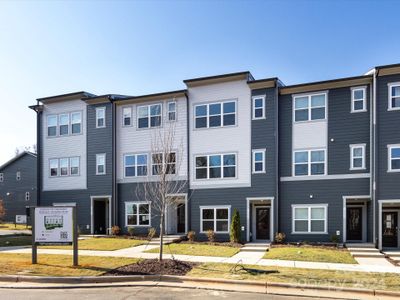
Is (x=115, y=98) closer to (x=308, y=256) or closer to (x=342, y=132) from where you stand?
(x=342, y=132)

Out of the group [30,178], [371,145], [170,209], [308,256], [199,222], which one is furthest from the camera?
[30,178]

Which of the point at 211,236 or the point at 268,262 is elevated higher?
the point at 268,262

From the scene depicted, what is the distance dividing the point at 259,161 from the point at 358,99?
6.50 metres

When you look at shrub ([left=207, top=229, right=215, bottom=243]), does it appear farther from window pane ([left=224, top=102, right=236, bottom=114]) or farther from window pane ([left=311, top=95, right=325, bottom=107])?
window pane ([left=311, top=95, right=325, bottom=107])

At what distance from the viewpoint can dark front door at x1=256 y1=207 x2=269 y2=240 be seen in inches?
861

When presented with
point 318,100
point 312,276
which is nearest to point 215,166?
point 318,100

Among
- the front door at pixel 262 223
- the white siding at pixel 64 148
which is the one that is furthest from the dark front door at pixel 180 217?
the white siding at pixel 64 148

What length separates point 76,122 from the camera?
26.5 metres

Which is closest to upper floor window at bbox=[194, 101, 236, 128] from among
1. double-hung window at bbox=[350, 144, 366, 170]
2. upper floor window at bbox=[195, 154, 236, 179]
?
upper floor window at bbox=[195, 154, 236, 179]

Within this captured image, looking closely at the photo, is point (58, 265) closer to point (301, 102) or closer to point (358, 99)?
point (301, 102)

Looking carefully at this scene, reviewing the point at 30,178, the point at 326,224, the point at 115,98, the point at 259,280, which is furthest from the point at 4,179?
A: the point at 259,280

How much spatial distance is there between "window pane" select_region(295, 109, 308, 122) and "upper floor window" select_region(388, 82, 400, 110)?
435 cm

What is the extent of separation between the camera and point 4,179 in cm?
4428

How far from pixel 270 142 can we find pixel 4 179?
3700cm
